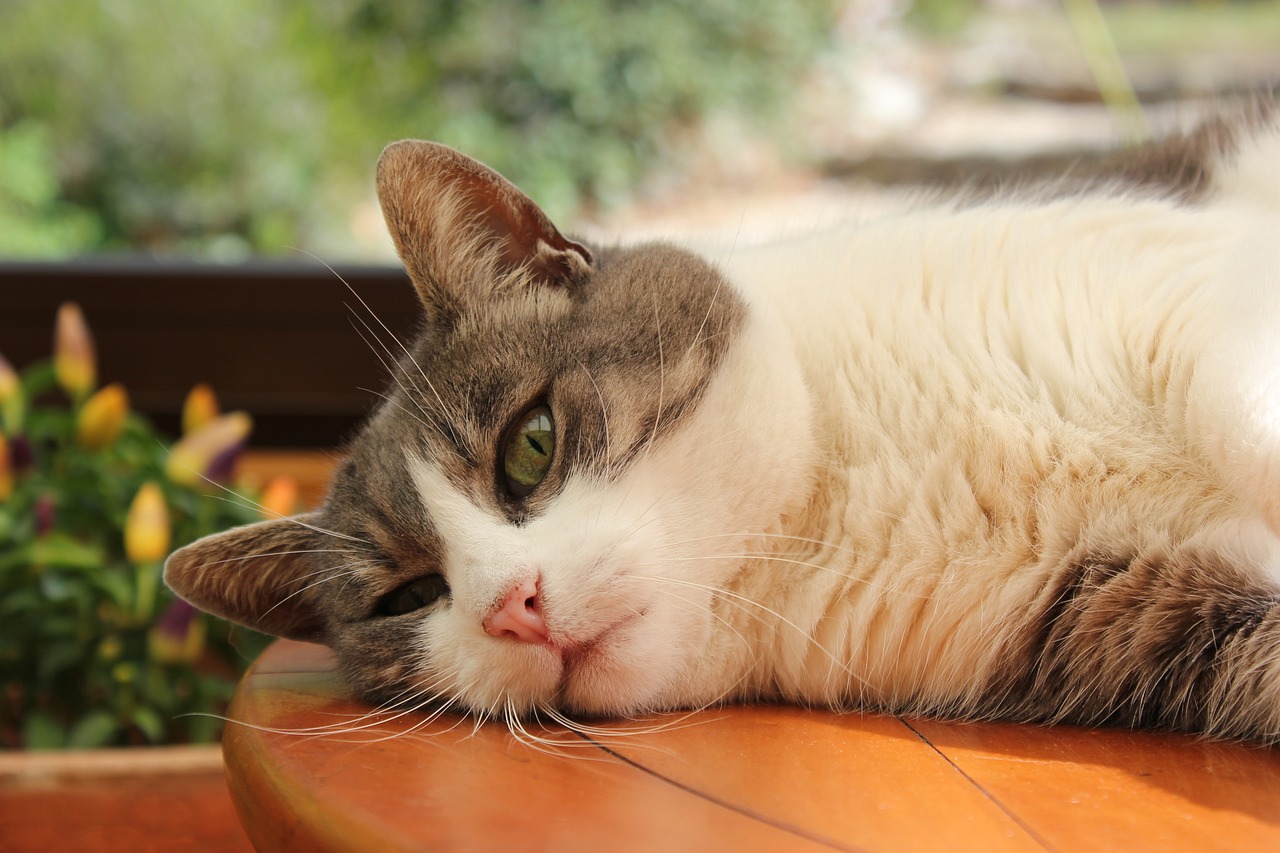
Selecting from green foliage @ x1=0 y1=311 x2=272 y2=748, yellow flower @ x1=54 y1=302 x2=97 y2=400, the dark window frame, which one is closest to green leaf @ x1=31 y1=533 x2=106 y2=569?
green foliage @ x1=0 y1=311 x2=272 y2=748

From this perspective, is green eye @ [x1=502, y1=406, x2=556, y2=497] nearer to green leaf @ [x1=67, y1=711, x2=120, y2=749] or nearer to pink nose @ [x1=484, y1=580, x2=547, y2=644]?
pink nose @ [x1=484, y1=580, x2=547, y2=644]

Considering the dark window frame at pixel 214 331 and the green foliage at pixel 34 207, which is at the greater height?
the green foliage at pixel 34 207

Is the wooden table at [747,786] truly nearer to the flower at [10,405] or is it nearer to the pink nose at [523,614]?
the pink nose at [523,614]

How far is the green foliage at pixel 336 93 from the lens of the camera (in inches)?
135

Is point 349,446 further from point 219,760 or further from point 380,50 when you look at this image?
point 380,50

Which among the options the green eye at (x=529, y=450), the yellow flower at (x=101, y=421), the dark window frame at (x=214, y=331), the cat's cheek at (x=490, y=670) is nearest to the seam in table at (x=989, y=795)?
the cat's cheek at (x=490, y=670)

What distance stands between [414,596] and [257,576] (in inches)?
11.1

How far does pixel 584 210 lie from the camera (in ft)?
11.5

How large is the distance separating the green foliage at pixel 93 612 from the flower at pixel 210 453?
0.21ft

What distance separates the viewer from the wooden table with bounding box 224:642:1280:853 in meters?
0.89

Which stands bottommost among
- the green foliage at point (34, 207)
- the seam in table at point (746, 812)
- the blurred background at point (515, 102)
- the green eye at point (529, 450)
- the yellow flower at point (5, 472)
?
the seam in table at point (746, 812)

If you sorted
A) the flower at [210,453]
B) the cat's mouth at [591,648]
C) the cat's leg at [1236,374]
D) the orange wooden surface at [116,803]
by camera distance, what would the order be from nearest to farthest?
the cat's leg at [1236,374]
the cat's mouth at [591,648]
the orange wooden surface at [116,803]
the flower at [210,453]

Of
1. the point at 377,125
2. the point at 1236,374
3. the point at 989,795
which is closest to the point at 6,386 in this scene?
the point at 377,125

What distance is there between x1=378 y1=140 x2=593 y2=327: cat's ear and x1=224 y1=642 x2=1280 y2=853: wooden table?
641mm
